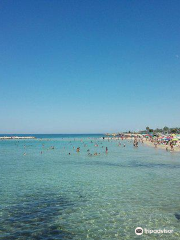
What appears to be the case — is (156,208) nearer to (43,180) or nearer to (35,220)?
(35,220)

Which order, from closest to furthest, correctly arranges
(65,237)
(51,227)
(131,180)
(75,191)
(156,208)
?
(65,237)
(51,227)
(156,208)
(75,191)
(131,180)

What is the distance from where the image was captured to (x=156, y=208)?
1459 cm

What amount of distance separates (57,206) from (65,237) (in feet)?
14.4

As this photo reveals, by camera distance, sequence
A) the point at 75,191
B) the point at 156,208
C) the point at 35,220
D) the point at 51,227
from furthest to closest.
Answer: the point at 75,191 < the point at 156,208 < the point at 35,220 < the point at 51,227

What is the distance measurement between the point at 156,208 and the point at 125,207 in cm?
200

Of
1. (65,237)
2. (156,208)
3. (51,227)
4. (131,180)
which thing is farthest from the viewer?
(131,180)

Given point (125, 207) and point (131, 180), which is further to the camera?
point (131, 180)

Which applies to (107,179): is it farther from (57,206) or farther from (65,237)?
(65,237)

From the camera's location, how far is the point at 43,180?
2358 cm

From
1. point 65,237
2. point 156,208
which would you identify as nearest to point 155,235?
point 156,208

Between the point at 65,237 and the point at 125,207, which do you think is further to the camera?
the point at 125,207

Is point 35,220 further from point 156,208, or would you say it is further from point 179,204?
point 179,204

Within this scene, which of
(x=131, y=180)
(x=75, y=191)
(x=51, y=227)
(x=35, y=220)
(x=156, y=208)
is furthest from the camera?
(x=131, y=180)

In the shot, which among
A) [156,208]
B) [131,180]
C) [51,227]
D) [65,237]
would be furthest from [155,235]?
[131,180]
